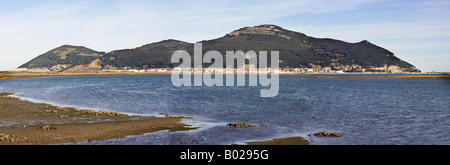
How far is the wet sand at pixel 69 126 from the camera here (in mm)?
23272

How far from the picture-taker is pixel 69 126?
28.6 metres

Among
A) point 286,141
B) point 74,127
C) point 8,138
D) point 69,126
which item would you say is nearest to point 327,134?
point 286,141

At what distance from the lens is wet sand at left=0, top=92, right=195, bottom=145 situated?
76.4 feet

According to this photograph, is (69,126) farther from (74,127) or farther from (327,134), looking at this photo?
(327,134)

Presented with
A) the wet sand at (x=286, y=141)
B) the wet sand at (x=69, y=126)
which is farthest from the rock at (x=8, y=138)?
the wet sand at (x=286, y=141)

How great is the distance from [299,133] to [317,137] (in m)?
1.86

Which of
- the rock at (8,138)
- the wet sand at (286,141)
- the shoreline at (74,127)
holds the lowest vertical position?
the wet sand at (286,141)

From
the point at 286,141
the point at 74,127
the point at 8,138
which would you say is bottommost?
the point at 286,141

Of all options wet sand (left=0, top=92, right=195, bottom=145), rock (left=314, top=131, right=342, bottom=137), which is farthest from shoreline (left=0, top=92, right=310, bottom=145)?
rock (left=314, top=131, right=342, bottom=137)

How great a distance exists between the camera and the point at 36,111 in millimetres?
38688

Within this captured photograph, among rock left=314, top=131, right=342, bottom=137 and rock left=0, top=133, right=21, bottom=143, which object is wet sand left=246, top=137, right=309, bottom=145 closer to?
rock left=314, top=131, right=342, bottom=137

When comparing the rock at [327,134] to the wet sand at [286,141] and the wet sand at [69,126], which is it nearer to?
the wet sand at [286,141]
